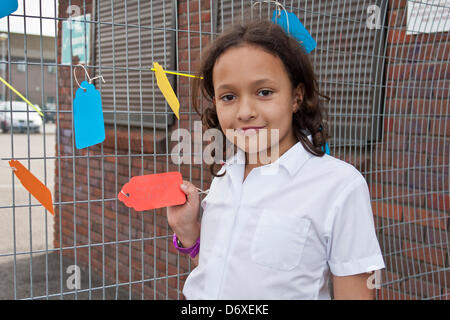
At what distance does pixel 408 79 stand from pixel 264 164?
1.18m

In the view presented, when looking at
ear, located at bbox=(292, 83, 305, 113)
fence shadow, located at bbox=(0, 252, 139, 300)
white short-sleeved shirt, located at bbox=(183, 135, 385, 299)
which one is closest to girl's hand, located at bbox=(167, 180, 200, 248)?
white short-sleeved shirt, located at bbox=(183, 135, 385, 299)

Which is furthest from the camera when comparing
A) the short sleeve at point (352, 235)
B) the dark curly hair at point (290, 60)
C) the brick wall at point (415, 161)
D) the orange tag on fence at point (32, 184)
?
the brick wall at point (415, 161)

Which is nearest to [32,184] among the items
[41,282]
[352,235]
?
[352,235]

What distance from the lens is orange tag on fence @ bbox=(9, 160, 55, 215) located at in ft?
3.53

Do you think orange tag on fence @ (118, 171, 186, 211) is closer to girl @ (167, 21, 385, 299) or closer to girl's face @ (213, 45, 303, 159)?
girl @ (167, 21, 385, 299)

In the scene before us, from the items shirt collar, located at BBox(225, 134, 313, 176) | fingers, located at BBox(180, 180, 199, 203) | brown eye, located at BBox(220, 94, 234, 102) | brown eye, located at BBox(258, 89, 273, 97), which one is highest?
brown eye, located at BBox(258, 89, 273, 97)

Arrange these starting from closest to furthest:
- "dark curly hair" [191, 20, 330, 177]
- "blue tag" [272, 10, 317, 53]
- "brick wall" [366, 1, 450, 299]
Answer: "dark curly hair" [191, 20, 330, 177], "blue tag" [272, 10, 317, 53], "brick wall" [366, 1, 450, 299]

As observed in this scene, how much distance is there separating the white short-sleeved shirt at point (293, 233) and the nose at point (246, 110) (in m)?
0.13

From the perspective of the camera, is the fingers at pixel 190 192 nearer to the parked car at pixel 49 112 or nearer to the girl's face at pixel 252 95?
the girl's face at pixel 252 95

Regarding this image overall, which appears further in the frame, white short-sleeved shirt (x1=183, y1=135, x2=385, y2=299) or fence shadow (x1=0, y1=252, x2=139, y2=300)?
fence shadow (x1=0, y1=252, x2=139, y2=300)

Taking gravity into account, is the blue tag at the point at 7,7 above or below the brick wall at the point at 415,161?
above

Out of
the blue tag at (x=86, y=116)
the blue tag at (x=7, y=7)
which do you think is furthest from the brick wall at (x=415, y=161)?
the blue tag at (x=7, y=7)

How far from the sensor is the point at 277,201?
0.93 m

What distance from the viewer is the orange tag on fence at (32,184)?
1075 millimetres
